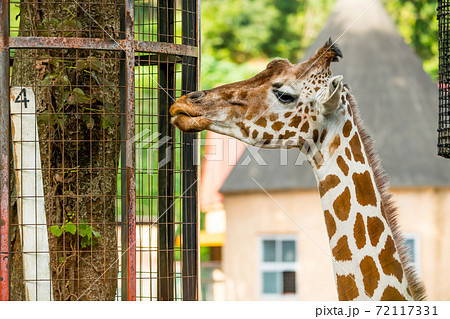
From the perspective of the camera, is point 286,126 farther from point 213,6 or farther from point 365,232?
point 213,6

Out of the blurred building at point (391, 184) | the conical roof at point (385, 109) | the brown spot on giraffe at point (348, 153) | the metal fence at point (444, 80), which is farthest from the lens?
the conical roof at point (385, 109)

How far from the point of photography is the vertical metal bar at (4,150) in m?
4.25

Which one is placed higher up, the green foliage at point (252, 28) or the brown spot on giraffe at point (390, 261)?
the green foliage at point (252, 28)

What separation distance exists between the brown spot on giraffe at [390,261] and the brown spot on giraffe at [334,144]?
23.7 inches

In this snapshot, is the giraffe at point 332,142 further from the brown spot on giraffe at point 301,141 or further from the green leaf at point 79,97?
the green leaf at point 79,97

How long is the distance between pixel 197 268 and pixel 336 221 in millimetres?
979

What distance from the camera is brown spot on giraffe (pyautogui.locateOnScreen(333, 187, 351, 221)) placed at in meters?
4.42

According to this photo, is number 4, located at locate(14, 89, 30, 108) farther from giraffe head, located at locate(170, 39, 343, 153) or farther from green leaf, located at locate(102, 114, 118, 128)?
giraffe head, located at locate(170, 39, 343, 153)

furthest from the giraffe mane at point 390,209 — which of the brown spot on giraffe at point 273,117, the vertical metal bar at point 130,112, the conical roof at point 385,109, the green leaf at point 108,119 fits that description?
the conical roof at point 385,109

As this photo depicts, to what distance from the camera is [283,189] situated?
14211 mm

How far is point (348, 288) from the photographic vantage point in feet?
14.2

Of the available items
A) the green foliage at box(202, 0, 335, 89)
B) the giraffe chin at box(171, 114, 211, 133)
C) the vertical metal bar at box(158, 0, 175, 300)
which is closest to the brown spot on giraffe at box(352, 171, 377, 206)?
the giraffe chin at box(171, 114, 211, 133)

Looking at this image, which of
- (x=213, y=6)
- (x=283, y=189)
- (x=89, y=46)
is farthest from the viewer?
(x=213, y=6)

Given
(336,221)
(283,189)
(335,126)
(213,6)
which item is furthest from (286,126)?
(213,6)
